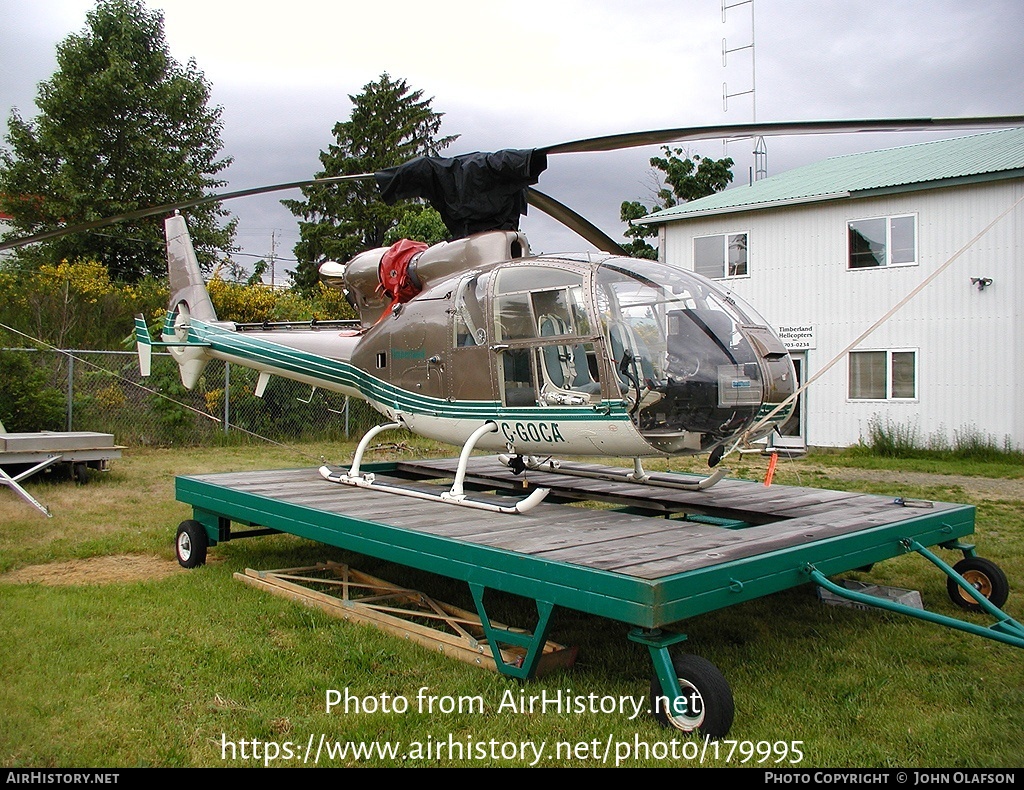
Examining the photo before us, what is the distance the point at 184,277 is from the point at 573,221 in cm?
494

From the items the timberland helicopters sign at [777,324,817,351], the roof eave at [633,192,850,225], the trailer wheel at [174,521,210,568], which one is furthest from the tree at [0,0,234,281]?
the trailer wheel at [174,521,210,568]

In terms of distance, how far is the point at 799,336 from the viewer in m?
18.4

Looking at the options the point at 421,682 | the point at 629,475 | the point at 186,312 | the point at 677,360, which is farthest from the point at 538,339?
the point at 186,312

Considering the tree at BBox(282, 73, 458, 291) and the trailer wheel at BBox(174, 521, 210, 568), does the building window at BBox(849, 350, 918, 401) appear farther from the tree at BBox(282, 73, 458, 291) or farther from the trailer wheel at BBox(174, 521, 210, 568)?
the tree at BBox(282, 73, 458, 291)

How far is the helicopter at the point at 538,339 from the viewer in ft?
18.6

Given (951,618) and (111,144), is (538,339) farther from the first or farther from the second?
(111,144)

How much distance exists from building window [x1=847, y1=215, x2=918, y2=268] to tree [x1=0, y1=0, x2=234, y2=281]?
21591 millimetres

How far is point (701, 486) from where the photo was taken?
283 inches

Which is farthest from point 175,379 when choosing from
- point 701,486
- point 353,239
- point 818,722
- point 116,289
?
point 353,239

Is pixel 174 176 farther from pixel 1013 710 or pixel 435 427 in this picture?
pixel 1013 710

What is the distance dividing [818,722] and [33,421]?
12.5 m

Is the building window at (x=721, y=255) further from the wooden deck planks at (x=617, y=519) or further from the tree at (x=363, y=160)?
the tree at (x=363, y=160)

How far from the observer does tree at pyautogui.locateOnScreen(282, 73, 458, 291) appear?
3993 cm

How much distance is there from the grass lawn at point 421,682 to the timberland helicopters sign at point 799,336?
36.6ft
